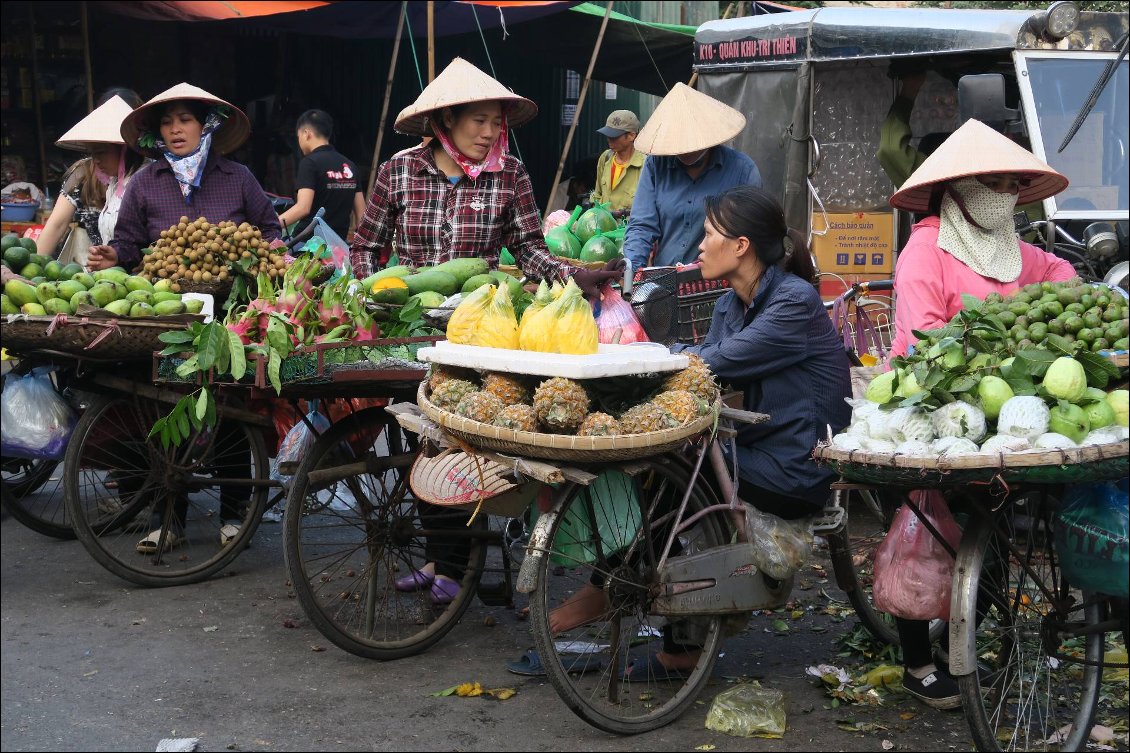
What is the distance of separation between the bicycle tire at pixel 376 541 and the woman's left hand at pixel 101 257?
1.71 meters

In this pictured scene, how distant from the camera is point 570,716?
4234mm

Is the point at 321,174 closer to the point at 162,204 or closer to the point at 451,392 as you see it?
the point at 162,204

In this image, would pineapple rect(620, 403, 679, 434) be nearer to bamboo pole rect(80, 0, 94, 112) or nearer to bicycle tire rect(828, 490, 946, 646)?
bicycle tire rect(828, 490, 946, 646)

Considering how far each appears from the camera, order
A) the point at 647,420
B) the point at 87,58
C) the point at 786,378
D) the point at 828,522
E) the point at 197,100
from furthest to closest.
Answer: the point at 87,58, the point at 197,100, the point at 828,522, the point at 786,378, the point at 647,420

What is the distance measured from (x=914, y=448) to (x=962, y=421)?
0.52 feet

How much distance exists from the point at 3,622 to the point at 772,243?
3.45m

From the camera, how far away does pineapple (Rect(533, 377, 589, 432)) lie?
3631mm

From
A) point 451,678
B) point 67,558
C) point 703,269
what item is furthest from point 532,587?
point 67,558

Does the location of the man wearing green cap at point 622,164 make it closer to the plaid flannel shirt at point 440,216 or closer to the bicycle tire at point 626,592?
the plaid flannel shirt at point 440,216

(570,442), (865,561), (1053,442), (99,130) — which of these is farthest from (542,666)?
(99,130)

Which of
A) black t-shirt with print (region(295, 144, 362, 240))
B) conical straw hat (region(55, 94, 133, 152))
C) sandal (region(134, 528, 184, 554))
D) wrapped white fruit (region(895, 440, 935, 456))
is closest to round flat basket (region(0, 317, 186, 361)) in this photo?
sandal (region(134, 528, 184, 554))

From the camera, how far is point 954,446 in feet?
11.1

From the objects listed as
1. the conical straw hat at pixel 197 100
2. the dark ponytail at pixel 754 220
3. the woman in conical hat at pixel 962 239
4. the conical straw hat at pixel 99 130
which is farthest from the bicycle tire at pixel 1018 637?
the conical straw hat at pixel 99 130

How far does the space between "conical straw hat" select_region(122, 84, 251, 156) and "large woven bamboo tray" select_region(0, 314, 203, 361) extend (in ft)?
4.19
